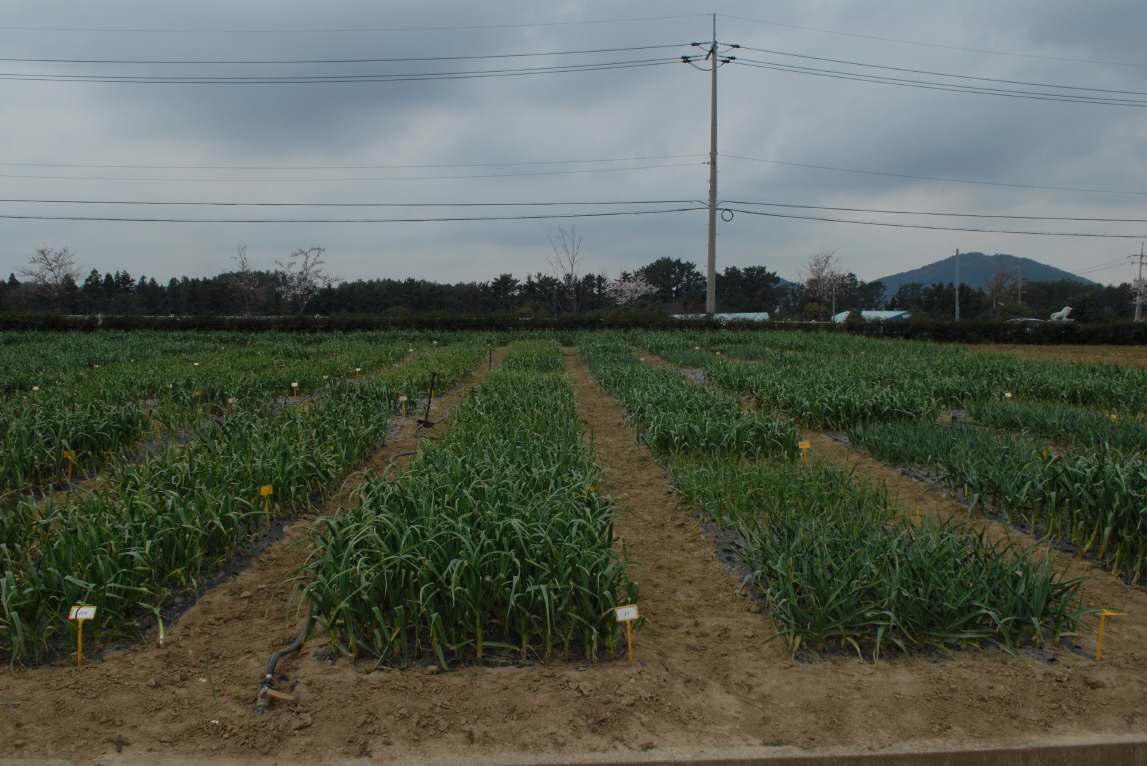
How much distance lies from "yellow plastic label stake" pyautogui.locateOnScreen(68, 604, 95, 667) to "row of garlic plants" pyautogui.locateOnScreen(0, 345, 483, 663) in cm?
14

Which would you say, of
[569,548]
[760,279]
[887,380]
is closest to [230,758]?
[569,548]

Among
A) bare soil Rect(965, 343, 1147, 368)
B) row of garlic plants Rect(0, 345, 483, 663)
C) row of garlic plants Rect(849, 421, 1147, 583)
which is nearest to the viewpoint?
row of garlic plants Rect(0, 345, 483, 663)

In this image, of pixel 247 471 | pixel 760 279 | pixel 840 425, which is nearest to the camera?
pixel 247 471

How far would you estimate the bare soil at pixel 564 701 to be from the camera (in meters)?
2.49

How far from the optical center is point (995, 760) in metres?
2.43

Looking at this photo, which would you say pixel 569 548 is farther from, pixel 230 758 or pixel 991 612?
pixel 991 612

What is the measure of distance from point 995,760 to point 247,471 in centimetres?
446

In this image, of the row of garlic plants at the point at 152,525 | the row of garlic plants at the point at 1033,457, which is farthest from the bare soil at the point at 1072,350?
the row of garlic plants at the point at 152,525

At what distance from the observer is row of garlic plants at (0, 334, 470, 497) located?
5.78 meters

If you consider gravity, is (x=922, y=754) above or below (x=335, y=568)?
below

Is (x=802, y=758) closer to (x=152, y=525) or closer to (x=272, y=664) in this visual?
(x=272, y=664)

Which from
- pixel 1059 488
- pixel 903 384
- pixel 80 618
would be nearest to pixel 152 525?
pixel 80 618

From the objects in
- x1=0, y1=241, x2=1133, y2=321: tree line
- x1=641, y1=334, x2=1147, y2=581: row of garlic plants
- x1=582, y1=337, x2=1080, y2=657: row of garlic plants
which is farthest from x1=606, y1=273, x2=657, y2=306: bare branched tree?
x1=582, y1=337, x2=1080, y2=657: row of garlic plants

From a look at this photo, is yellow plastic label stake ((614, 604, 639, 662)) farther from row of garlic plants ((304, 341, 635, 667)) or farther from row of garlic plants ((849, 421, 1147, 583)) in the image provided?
row of garlic plants ((849, 421, 1147, 583))
